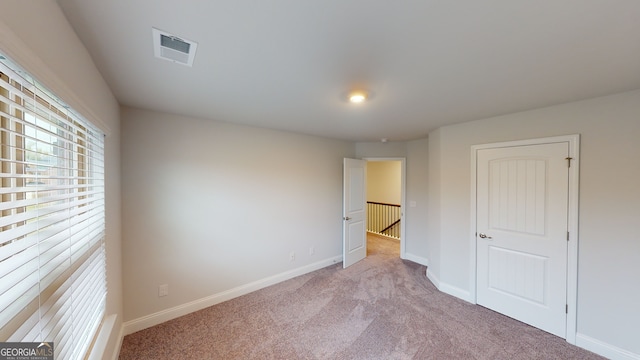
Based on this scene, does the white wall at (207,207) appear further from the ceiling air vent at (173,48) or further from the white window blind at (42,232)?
the ceiling air vent at (173,48)

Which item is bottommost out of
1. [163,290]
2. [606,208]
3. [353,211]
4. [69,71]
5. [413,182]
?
[163,290]

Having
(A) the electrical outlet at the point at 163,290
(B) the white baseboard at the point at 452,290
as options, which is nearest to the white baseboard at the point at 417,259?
(B) the white baseboard at the point at 452,290

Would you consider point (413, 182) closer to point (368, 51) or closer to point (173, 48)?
point (368, 51)

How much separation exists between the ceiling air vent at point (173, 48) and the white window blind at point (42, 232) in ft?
1.78

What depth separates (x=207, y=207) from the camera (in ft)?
9.07

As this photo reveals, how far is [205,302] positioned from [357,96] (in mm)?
2893

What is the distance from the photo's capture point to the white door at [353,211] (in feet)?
13.3

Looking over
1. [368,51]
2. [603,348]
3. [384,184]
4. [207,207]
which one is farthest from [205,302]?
[384,184]

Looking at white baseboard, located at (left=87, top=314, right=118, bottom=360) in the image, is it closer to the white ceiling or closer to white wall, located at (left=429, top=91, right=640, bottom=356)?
the white ceiling

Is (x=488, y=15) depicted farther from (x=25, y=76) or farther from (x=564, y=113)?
(x=564, y=113)

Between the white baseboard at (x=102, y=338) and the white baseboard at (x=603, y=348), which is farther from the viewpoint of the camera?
the white baseboard at (x=603, y=348)

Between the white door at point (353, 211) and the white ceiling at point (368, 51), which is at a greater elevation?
the white ceiling at point (368, 51)

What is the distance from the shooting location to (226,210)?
9.56 feet

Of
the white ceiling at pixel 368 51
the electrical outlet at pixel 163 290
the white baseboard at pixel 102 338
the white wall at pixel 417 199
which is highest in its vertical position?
the white ceiling at pixel 368 51
